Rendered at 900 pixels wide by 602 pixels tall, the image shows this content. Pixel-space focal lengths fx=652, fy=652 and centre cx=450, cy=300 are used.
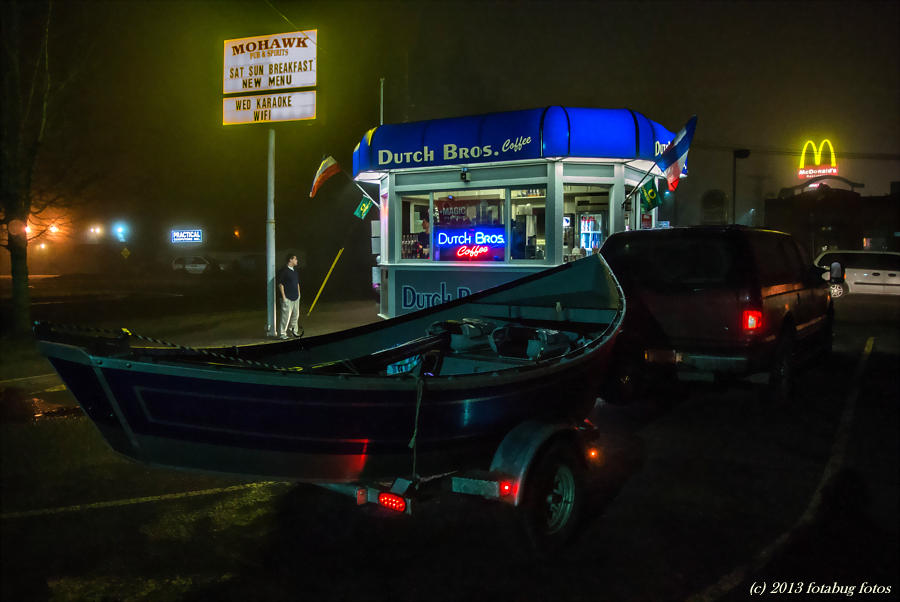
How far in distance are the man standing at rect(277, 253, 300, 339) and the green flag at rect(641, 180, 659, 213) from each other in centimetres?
736

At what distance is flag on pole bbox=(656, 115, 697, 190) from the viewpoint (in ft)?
38.2

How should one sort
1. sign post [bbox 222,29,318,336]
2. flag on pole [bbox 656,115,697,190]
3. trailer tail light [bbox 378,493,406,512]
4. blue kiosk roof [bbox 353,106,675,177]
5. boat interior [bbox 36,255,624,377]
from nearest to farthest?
trailer tail light [bbox 378,493,406,512], boat interior [bbox 36,255,624,377], flag on pole [bbox 656,115,697,190], blue kiosk roof [bbox 353,106,675,177], sign post [bbox 222,29,318,336]

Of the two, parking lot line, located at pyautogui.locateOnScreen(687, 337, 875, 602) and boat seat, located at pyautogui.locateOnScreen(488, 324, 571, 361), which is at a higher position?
boat seat, located at pyautogui.locateOnScreen(488, 324, 571, 361)

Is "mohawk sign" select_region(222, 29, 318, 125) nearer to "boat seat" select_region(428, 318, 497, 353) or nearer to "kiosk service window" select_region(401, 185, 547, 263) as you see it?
"kiosk service window" select_region(401, 185, 547, 263)

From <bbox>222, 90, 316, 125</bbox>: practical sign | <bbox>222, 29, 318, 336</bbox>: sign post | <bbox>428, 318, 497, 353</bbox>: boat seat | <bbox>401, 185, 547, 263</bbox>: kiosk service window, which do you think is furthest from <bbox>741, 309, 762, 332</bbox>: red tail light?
<bbox>222, 90, 316, 125</bbox>: practical sign

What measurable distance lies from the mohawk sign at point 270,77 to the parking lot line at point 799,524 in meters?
12.1

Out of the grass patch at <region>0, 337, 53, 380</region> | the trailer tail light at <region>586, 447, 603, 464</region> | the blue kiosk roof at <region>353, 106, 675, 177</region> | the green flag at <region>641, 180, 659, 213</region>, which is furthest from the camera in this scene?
the green flag at <region>641, 180, 659, 213</region>

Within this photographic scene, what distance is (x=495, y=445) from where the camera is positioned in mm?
4059

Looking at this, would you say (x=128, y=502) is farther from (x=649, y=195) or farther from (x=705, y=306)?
(x=649, y=195)

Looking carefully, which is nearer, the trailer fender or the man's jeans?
the trailer fender

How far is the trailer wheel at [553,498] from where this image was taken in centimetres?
391

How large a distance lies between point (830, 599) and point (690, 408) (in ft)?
14.4

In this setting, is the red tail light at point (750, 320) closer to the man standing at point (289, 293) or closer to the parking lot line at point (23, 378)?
the man standing at point (289, 293)

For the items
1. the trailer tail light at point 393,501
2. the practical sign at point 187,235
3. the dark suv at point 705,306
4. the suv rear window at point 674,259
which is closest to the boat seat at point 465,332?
the trailer tail light at point 393,501
